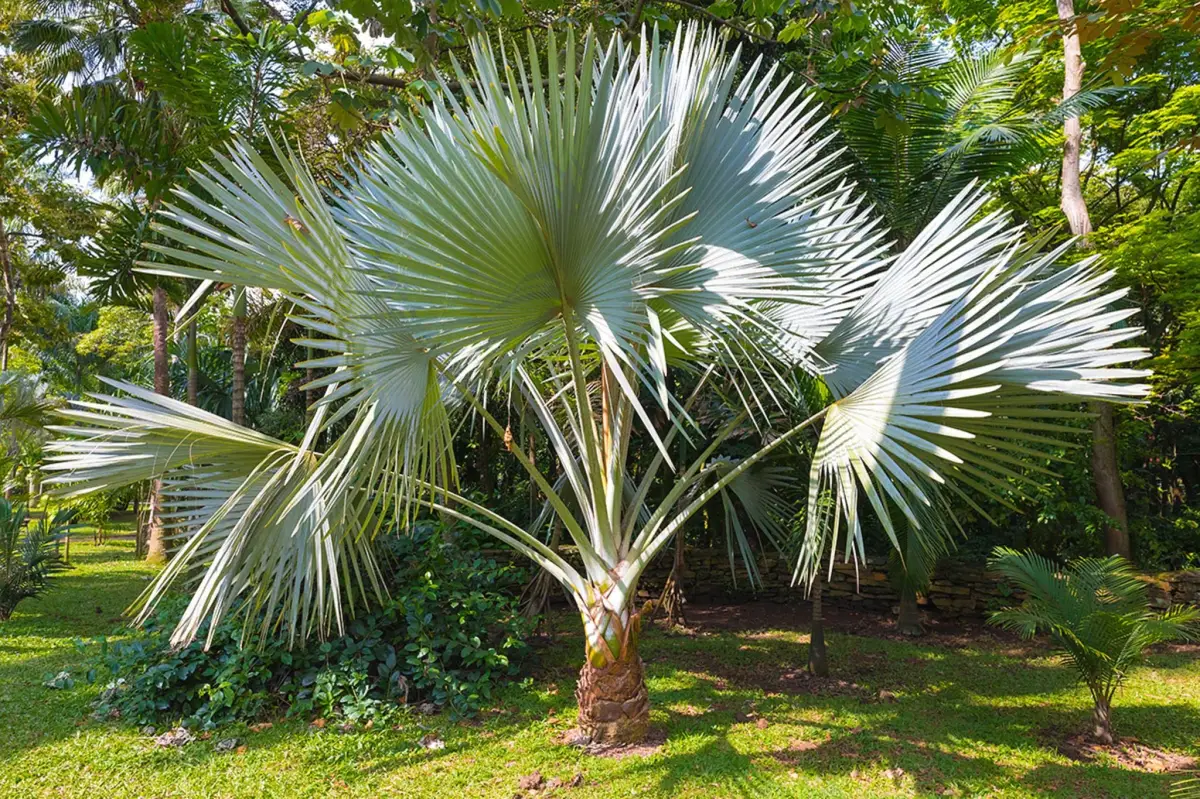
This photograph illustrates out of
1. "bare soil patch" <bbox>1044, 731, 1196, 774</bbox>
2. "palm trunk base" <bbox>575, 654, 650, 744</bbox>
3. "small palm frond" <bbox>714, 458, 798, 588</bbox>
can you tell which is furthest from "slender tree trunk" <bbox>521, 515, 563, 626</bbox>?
"bare soil patch" <bbox>1044, 731, 1196, 774</bbox>

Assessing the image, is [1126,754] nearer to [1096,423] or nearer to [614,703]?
[614,703]

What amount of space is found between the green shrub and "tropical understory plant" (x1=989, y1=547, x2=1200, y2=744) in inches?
139

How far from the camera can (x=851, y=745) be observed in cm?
450

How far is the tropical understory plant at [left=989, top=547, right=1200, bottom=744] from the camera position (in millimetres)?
4258

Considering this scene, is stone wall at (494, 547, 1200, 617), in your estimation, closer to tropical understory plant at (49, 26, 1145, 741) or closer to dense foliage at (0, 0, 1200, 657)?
dense foliage at (0, 0, 1200, 657)

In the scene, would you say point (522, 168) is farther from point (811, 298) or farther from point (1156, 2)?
point (1156, 2)

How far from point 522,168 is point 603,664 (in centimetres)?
280

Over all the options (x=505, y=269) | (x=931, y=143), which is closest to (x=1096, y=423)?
(x=931, y=143)

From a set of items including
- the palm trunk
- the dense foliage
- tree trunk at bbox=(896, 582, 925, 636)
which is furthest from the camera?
the palm trunk

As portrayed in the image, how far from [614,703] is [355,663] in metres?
1.99

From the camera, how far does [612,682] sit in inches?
169

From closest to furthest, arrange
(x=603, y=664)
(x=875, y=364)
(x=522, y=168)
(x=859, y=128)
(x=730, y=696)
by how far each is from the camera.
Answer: (x=522, y=168), (x=875, y=364), (x=603, y=664), (x=730, y=696), (x=859, y=128)

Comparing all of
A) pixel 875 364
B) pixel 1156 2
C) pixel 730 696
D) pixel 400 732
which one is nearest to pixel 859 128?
pixel 1156 2

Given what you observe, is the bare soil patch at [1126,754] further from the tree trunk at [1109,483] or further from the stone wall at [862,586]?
the tree trunk at [1109,483]
